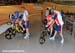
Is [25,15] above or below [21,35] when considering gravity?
above

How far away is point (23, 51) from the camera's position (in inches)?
278

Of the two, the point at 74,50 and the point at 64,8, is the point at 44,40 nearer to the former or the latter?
the point at 74,50

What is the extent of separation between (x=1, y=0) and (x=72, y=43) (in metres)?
28.5

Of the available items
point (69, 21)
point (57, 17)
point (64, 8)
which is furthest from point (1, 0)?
point (57, 17)

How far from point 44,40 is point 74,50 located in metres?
1.33

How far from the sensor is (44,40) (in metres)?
8.29

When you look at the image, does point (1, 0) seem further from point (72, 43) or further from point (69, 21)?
point (72, 43)

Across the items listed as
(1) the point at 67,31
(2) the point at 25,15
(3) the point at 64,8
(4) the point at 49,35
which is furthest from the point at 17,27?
(3) the point at 64,8

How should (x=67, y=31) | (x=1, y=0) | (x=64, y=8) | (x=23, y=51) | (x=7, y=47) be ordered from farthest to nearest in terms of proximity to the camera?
1. (x=1, y=0)
2. (x=64, y=8)
3. (x=67, y=31)
4. (x=7, y=47)
5. (x=23, y=51)

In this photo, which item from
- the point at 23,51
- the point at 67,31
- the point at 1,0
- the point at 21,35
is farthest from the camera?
the point at 1,0

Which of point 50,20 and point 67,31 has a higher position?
point 50,20

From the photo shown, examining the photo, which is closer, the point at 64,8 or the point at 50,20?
the point at 50,20

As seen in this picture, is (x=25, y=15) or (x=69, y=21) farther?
(x=69, y=21)

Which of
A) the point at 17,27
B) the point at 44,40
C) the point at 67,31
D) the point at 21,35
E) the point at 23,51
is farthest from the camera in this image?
the point at 67,31
